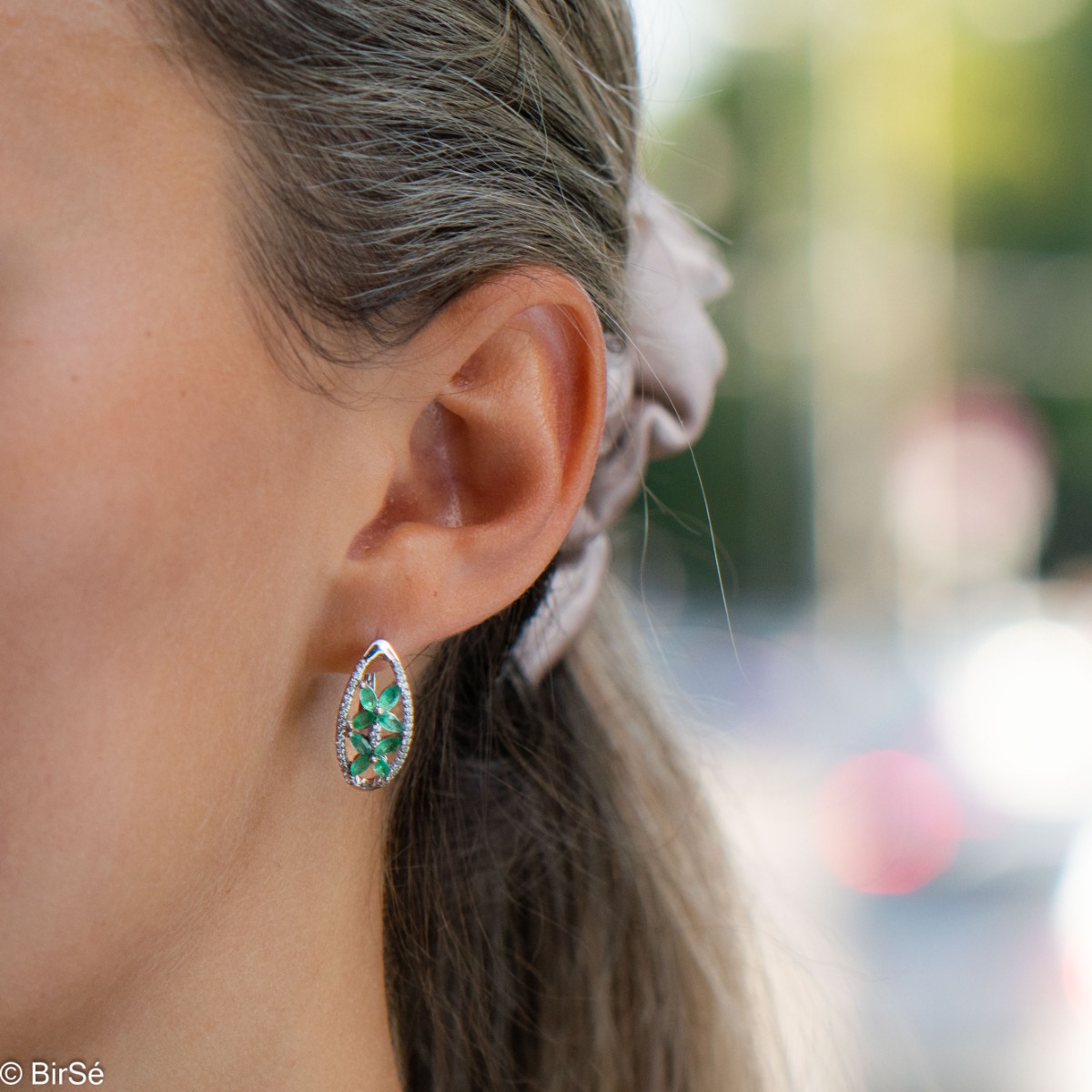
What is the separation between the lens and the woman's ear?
1.15 metres

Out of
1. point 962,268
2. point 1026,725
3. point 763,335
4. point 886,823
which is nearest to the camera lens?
point 886,823

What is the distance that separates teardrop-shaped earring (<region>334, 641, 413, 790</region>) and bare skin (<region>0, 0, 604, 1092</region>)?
0.12ft

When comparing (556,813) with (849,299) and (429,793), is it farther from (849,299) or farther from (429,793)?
(849,299)

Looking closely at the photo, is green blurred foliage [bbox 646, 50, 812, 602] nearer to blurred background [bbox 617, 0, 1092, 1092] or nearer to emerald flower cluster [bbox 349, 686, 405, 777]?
blurred background [bbox 617, 0, 1092, 1092]

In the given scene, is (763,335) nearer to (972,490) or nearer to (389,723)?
(972,490)

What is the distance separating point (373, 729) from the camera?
3.77ft

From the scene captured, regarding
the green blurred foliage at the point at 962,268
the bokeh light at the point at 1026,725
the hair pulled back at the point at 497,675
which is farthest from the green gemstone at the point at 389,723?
the green blurred foliage at the point at 962,268

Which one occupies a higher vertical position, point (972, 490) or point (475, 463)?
point (475, 463)

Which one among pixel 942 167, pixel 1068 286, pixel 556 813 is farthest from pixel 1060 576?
pixel 556 813

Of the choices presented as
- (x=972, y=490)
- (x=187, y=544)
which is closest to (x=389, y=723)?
(x=187, y=544)

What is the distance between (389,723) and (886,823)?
5736 mm

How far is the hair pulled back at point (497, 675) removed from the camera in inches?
43.6

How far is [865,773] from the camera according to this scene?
655 cm

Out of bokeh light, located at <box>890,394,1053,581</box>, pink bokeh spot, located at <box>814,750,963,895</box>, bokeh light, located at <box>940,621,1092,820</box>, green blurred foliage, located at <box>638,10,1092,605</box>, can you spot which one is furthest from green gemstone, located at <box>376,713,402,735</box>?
bokeh light, located at <box>890,394,1053,581</box>
